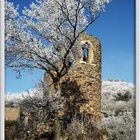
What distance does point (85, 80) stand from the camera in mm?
2129

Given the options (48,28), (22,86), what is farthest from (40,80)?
(48,28)

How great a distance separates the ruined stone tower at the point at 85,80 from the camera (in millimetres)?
2107

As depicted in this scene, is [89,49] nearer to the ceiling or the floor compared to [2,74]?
nearer to the ceiling

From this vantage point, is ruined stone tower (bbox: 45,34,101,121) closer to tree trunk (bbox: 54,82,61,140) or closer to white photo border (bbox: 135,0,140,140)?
tree trunk (bbox: 54,82,61,140)

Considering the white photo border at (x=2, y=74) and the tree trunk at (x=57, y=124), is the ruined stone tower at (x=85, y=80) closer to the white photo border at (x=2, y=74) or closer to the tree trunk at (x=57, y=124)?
the tree trunk at (x=57, y=124)

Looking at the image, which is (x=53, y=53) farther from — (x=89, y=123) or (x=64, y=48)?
(x=89, y=123)

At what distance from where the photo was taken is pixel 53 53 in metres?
2.12

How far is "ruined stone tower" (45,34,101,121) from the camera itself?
6.91ft

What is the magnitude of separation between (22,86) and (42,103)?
12 centimetres

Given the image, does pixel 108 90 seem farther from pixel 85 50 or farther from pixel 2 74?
pixel 2 74

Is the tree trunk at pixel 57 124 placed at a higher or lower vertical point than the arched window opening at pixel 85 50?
lower

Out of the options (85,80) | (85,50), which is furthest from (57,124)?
(85,50)

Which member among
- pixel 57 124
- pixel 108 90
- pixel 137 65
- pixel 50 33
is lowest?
pixel 57 124

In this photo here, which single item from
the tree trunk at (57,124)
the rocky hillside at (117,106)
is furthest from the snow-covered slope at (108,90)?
the tree trunk at (57,124)
